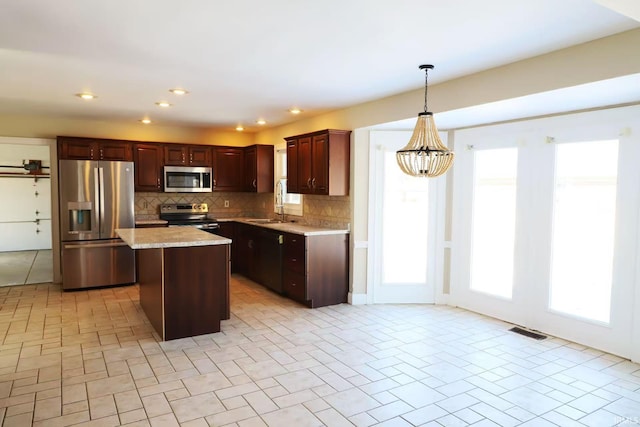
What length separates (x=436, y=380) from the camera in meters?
3.16

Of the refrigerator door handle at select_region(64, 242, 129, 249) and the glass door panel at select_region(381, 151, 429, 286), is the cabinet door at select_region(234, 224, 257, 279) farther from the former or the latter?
the glass door panel at select_region(381, 151, 429, 286)

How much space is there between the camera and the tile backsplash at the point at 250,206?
18.4 feet

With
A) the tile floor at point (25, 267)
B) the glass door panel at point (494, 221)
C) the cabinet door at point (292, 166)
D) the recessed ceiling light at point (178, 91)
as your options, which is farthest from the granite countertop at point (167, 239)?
the tile floor at point (25, 267)

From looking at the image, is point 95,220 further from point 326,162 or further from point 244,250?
point 326,162

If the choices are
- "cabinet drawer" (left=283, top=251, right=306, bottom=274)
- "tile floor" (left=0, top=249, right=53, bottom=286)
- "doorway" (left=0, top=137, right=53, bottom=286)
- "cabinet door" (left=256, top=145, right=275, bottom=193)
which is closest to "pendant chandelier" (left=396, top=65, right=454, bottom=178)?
"cabinet drawer" (left=283, top=251, right=306, bottom=274)

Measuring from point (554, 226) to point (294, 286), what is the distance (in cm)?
298

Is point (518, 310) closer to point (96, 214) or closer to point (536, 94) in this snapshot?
point (536, 94)

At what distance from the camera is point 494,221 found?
4.68 metres

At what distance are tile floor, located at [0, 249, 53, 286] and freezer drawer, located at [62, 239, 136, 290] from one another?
1038mm

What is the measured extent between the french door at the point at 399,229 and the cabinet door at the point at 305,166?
831 millimetres

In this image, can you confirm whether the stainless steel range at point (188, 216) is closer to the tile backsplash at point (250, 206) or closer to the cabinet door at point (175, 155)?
the tile backsplash at point (250, 206)

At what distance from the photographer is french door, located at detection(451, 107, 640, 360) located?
3596 millimetres

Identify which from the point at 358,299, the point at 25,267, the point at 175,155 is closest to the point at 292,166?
the point at 358,299

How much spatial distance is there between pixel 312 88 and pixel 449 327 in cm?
288
